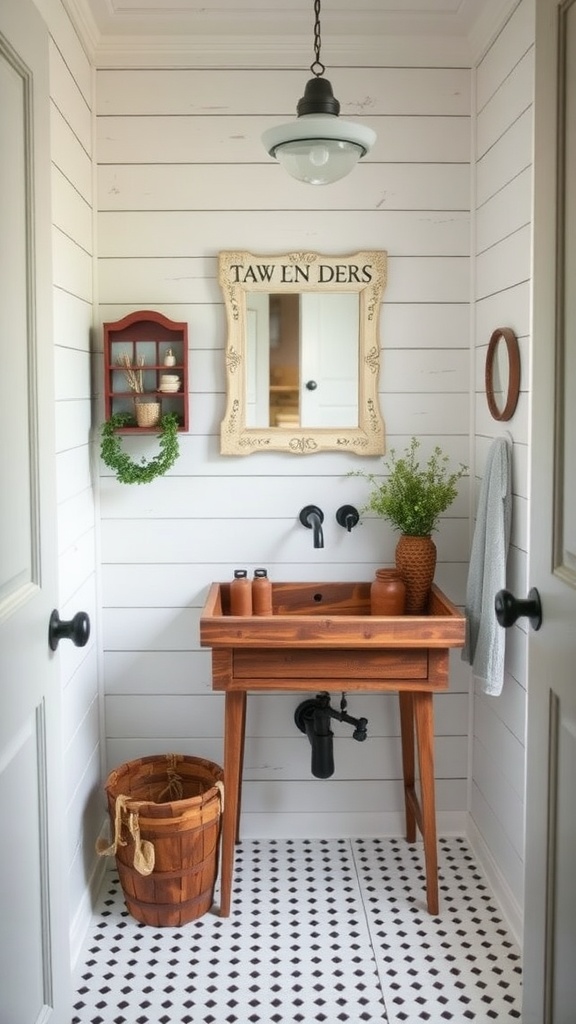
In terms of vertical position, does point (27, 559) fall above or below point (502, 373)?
below

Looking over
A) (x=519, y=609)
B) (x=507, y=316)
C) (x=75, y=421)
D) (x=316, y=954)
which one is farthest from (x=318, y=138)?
(x=316, y=954)

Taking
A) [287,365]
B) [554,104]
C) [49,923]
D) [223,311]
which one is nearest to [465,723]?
[287,365]

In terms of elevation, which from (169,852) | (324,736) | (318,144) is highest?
(318,144)

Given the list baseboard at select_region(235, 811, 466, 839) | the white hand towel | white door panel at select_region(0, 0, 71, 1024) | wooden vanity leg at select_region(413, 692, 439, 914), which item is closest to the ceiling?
the white hand towel

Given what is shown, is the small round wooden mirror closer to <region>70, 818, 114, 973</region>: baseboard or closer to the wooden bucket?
the wooden bucket

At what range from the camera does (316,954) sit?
9.12 ft

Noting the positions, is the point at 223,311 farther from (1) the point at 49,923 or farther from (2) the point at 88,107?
(1) the point at 49,923

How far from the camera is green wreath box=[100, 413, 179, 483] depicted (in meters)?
3.17

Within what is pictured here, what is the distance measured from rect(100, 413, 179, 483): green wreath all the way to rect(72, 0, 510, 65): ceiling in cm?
116

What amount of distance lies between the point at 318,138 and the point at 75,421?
3.62 ft

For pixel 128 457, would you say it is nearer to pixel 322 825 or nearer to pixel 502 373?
pixel 502 373

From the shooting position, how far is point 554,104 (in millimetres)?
1681

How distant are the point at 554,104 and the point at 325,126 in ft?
2.48

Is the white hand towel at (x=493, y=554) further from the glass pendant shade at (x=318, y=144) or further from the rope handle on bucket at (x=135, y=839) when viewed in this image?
the rope handle on bucket at (x=135, y=839)
